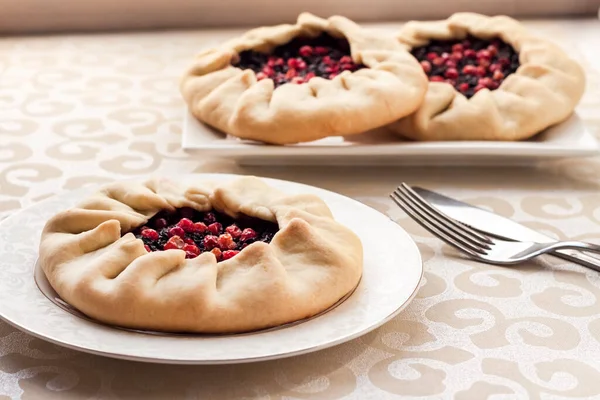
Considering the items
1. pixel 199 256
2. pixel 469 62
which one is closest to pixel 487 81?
pixel 469 62

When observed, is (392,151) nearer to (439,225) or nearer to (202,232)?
(439,225)

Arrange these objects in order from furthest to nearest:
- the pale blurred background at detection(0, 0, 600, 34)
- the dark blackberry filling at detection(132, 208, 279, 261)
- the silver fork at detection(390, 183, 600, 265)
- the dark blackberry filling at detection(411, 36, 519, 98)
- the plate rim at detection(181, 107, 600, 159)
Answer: the pale blurred background at detection(0, 0, 600, 34), the dark blackberry filling at detection(411, 36, 519, 98), the plate rim at detection(181, 107, 600, 159), the silver fork at detection(390, 183, 600, 265), the dark blackberry filling at detection(132, 208, 279, 261)

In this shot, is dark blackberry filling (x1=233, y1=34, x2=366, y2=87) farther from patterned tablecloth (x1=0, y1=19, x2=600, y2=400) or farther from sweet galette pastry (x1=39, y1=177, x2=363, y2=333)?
sweet galette pastry (x1=39, y1=177, x2=363, y2=333)

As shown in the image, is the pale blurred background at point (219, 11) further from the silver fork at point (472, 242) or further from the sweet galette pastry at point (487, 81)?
the silver fork at point (472, 242)

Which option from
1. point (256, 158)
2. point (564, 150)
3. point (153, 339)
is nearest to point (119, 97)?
point (256, 158)

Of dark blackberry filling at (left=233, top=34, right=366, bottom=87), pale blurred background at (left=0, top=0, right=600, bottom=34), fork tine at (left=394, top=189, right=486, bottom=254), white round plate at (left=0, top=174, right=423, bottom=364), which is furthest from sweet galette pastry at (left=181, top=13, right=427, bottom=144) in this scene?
pale blurred background at (left=0, top=0, right=600, bottom=34)

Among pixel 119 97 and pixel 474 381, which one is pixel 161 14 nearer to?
pixel 119 97

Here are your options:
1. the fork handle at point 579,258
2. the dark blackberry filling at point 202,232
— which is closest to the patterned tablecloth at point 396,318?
the fork handle at point 579,258
